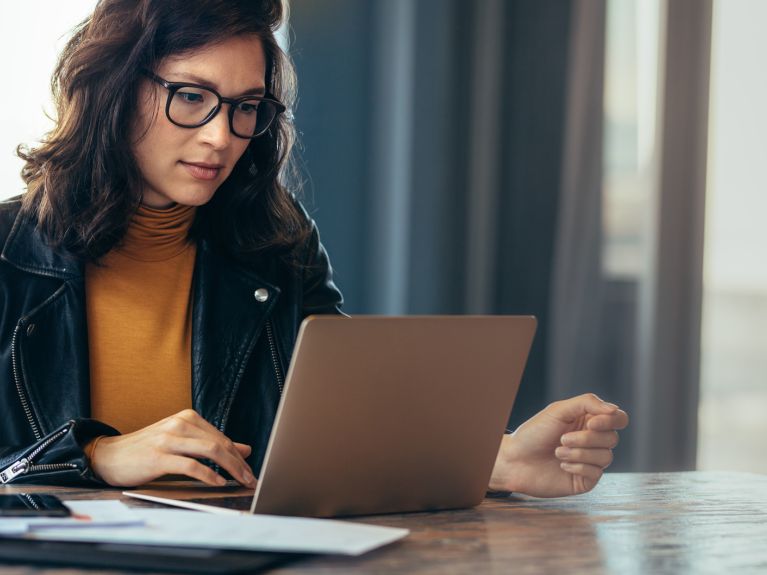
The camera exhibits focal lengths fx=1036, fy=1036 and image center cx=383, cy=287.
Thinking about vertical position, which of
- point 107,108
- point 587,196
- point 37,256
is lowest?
point 37,256

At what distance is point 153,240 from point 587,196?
204 centimetres

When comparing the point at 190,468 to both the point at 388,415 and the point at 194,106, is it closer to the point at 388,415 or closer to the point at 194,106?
the point at 388,415

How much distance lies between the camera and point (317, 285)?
2031 mm

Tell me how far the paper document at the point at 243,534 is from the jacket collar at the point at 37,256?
817 millimetres

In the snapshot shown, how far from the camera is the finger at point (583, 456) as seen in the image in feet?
4.28

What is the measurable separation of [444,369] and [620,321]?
265 cm

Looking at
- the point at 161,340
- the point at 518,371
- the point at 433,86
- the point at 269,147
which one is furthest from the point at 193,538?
the point at 433,86

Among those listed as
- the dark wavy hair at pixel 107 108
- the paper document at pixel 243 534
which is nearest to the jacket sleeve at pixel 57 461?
the paper document at pixel 243 534

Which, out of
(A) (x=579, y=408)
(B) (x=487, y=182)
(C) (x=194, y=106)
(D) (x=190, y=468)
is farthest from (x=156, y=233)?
(B) (x=487, y=182)

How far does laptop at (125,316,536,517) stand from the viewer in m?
1.02

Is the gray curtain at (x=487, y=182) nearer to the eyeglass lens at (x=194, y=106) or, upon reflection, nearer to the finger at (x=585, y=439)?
the eyeglass lens at (x=194, y=106)

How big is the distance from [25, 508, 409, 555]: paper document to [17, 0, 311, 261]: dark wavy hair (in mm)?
879

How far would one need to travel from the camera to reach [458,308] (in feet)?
11.5

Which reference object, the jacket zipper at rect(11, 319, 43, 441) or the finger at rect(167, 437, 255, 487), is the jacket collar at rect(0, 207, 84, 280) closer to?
the jacket zipper at rect(11, 319, 43, 441)
